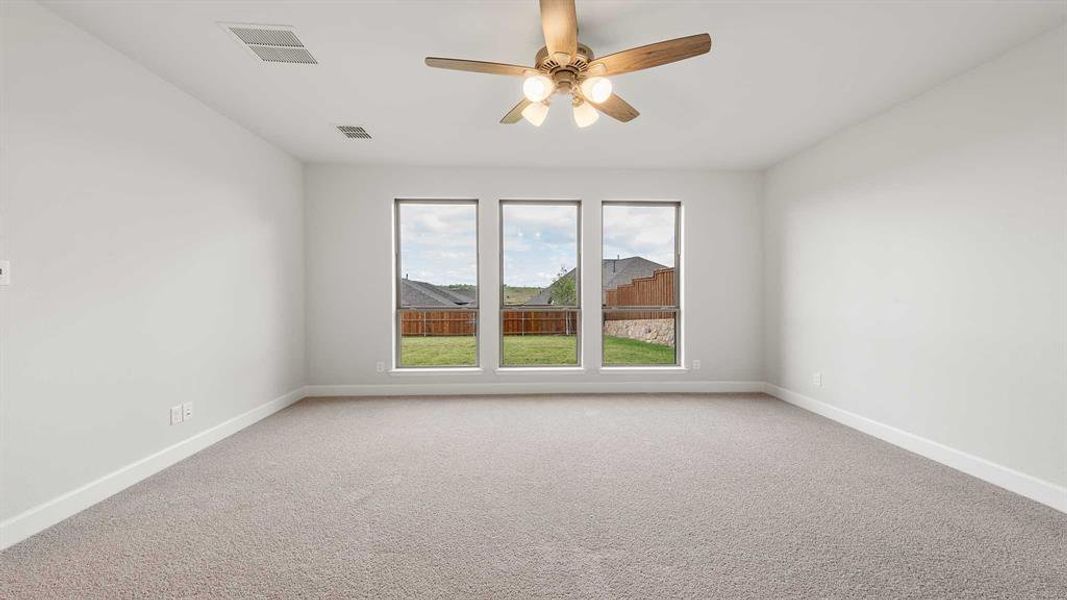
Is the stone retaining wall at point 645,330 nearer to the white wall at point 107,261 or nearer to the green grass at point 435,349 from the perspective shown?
the green grass at point 435,349

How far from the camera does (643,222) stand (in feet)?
16.1

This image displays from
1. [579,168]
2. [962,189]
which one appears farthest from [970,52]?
[579,168]

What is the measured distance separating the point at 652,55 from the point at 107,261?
319cm

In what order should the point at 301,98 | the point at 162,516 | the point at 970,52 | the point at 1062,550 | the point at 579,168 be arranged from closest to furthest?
1. the point at 1062,550
2. the point at 162,516
3. the point at 970,52
4. the point at 301,98
5. the point at 579,168

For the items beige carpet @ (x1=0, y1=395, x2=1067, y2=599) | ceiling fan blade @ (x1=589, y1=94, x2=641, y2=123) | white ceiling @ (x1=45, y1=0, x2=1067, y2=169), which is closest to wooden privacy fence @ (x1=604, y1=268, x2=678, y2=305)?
white ceiling @ (x1=45, y1=0, x2=1067, y2=169)

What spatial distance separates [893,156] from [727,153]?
4.38 feet

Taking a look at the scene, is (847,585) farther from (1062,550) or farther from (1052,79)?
(1052,79)

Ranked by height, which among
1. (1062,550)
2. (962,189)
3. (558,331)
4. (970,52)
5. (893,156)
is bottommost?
(1062,550)

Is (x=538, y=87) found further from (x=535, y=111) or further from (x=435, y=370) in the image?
(x=435, y=370)

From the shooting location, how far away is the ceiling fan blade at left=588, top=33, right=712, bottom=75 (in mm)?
1843

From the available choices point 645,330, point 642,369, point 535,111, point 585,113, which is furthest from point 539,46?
point 645,330

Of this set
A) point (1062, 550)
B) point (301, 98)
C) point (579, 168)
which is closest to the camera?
point (1062, 550)

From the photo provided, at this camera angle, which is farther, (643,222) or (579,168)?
(643,222)

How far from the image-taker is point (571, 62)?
2.07m
